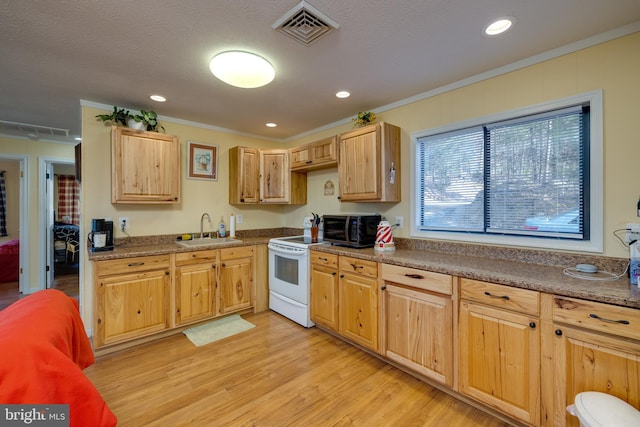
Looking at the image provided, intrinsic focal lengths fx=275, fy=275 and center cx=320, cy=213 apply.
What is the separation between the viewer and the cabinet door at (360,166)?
108 inches

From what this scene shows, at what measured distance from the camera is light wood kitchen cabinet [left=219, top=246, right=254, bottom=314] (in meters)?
3.22

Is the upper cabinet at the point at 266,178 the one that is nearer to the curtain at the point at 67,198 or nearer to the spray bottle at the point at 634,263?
the spray bottle at the point at 634,263

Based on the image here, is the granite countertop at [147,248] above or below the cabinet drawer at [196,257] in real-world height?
above

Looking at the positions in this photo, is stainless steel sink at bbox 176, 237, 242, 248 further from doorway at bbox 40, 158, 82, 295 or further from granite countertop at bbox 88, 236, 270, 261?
doorway at bbox 40, 158, 82, 295

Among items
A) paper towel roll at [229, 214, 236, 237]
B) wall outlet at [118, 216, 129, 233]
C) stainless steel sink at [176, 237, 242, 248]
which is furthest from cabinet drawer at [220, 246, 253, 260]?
wall outlet at [118, 216, 129, 233]

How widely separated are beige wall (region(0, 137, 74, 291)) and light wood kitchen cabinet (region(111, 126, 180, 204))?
2.43 m

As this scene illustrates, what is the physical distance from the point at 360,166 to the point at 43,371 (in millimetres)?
2603

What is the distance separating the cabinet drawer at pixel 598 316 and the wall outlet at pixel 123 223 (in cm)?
379

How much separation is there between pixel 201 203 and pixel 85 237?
1.22 m

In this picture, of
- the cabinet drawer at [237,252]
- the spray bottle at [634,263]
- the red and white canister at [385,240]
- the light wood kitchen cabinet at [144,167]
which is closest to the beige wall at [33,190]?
the light wood kitchen cabinet at [144,167]

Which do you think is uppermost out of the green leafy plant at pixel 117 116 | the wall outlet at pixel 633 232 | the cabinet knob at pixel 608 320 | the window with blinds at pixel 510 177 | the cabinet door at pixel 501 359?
the green leafy plant at pixel 117 116

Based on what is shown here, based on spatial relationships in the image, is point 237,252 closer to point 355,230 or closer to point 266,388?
point 355,230

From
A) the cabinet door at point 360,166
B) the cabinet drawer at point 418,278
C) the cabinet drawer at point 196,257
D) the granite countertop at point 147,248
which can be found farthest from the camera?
the cabinet drawer at point 196,257

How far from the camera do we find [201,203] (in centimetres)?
361
